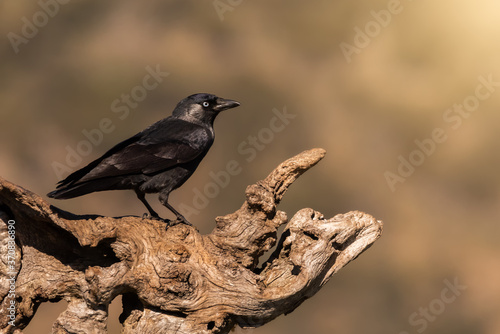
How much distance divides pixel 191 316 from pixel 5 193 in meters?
1.68

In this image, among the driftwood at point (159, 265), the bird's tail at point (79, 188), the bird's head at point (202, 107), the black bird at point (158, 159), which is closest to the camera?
the driftwood at point (159, 265)

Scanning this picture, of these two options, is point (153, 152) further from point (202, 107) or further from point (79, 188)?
point (202, 107)

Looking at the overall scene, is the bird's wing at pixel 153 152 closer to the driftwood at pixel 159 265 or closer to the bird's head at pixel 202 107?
the bird's head at pixel 202 107

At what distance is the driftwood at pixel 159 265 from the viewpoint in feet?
15.5

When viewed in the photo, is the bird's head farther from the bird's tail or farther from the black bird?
the bird's tail

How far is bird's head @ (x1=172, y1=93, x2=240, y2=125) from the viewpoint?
657cm

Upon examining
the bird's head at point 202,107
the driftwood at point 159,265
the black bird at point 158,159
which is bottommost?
the driftwood at point 159,265

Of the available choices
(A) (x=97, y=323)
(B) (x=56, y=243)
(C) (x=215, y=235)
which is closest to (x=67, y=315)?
(A) (x=97, y=323)

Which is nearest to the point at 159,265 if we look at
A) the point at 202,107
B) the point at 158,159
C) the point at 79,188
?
the point at 79,188

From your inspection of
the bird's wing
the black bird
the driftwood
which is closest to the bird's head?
the black bird

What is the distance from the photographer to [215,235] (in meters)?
5.12

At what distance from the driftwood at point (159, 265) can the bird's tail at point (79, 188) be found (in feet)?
0.88

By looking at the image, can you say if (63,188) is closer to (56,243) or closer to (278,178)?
(56,243)

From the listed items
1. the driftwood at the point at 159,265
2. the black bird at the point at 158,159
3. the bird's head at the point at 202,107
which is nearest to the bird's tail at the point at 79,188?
the black bird at the point at 158,159
